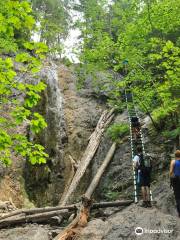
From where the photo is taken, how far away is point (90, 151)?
17.1m

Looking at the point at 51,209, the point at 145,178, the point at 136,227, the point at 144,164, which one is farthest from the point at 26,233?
the point at 144,164

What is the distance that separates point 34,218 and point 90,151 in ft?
23.0

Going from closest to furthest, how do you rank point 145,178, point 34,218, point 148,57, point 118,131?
point 145,178 → point 34,218 → point 148,57 → point 118,131

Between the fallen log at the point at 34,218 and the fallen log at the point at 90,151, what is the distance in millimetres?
2584

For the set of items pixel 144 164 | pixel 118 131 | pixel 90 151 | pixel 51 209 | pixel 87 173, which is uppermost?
pixel 118 131

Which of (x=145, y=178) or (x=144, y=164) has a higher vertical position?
(x=144, y=164)

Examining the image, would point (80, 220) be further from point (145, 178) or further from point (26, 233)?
point (145, 178)

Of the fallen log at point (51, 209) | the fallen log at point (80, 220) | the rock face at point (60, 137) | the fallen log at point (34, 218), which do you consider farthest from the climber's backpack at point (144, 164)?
the rock face at point (60, 137)

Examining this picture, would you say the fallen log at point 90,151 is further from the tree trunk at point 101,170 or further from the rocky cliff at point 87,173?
the tree trunk at point 101,170

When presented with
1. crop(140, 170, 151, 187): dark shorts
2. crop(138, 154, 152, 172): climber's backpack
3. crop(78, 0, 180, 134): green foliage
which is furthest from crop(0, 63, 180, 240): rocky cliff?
crop(78, 0, 180, 134): green foliage

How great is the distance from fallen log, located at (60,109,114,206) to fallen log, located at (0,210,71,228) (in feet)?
8.48

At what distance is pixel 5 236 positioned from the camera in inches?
355

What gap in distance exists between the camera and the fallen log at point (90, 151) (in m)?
14.6

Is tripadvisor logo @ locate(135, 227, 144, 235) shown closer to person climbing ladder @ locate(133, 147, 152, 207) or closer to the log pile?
person climbing ladder @ locate(133, 147, 152, 207)
